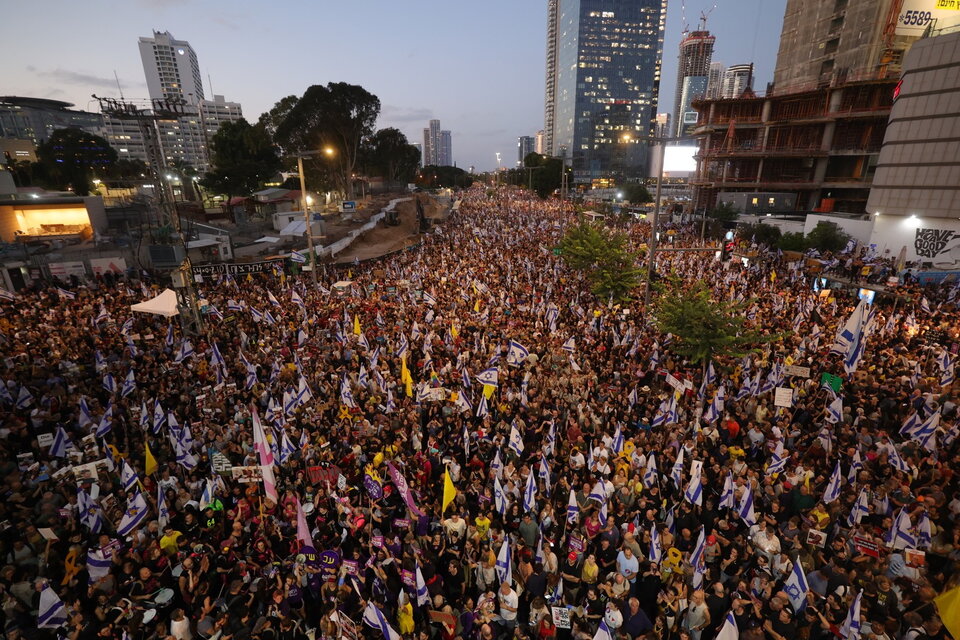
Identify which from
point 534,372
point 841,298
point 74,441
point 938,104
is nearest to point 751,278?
point 841,298

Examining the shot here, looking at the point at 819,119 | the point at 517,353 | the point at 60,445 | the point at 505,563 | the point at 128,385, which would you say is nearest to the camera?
the point at 505,563

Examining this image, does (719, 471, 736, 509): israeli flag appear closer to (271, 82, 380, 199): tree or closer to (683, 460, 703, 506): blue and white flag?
(683, 460, 703, 506): blue and white flag

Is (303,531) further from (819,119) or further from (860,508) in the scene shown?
(819,119)

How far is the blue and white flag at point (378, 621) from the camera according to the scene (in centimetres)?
610

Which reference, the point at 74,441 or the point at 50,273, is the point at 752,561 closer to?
the point at 74,441

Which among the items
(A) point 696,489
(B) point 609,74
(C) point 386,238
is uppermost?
(B) point 609,74

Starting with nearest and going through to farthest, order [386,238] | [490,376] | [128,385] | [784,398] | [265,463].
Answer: [265,463]
[784,398]
[490,376]
[128,385]
[386,238]

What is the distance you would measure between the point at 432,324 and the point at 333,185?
5121cm

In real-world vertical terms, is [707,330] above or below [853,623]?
above

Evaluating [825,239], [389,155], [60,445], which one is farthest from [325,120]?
[60,445]

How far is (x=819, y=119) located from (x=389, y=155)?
60.6m

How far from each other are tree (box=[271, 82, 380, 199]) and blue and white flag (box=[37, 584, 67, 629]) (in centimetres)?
5412

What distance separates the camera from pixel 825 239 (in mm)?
32750

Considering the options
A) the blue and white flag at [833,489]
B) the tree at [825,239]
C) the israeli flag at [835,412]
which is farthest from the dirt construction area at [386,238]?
the blue and white flag at [833,489]
